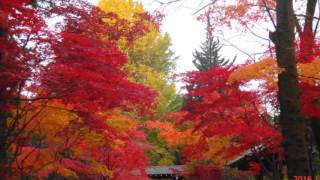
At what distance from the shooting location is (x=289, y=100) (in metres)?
6.57

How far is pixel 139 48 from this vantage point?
3052cm

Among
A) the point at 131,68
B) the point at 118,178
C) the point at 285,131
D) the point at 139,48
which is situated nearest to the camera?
the point at 285,131

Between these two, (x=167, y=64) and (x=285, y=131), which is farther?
(x=167, y=64)

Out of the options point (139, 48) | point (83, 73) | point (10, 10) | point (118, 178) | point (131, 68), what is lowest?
point (118, 178)

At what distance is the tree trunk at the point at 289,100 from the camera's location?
6.33m

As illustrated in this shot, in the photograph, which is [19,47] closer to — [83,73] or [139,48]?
[83,73]

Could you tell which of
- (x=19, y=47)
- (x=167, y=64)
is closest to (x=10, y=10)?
(x=19, y=47)

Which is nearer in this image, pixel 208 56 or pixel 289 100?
pixel 289 100

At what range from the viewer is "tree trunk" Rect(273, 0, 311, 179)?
633cm

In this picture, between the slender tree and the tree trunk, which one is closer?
the tree trunk

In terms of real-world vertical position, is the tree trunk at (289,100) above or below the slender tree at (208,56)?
below

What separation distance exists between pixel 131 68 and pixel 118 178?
10.9m

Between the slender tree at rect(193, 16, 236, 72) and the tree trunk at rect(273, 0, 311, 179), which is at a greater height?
the slender tree at rect(193, 16, 236, 72)

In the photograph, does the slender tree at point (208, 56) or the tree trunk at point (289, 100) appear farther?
the slender tree at point (208, 56)
